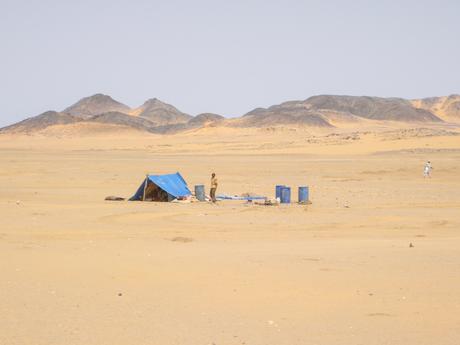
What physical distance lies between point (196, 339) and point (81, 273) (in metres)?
3.22

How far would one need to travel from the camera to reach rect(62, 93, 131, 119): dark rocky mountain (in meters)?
181

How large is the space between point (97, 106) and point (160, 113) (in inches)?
1052

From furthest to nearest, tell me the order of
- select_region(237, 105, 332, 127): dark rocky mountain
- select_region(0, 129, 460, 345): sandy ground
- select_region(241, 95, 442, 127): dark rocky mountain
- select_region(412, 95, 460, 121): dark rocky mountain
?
select_region(412, 95, 460, 121): dark rocky mountain, select_region(241, 95, 442, 127): dark rocky mountain, select_region(237, 105, 332, 127): dark rocky mountain, select_region(0, 129, 460, 345): sandy ground

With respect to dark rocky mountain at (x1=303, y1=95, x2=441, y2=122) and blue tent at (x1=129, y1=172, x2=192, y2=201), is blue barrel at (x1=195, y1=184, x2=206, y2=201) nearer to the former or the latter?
blue tent at (x1=129, y1=172, x2=192, y2=201)

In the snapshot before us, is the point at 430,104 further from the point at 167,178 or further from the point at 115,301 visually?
the point at 115,301

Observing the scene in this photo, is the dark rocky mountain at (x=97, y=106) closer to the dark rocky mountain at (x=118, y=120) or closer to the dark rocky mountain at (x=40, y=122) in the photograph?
the dark rocky mountain at (x=118, y=120)

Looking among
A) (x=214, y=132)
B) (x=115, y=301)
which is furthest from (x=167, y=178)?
(x=214, y=132)

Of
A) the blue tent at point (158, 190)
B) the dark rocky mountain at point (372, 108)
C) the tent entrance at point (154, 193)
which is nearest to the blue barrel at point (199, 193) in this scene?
the blue tent at point (158, 190)

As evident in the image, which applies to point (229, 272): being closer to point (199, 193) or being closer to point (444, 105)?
point (199, 193)

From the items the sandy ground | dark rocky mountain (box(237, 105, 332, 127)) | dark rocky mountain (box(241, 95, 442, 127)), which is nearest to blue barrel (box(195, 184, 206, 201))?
the sandy ground

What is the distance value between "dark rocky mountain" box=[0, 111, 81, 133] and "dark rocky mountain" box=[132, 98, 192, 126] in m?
32.1

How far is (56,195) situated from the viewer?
23.3 metres

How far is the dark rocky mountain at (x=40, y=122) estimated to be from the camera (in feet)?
378

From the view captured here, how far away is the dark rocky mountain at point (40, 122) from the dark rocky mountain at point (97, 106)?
183 feet
